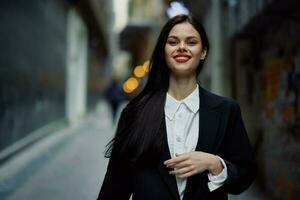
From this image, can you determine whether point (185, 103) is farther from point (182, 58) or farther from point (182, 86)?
point (182, 58)

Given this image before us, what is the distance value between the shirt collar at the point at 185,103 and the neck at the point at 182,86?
19 mm

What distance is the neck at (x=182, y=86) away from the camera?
212cm

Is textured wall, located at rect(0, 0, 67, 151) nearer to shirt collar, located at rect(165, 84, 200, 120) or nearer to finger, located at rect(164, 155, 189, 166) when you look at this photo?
shirt collar, located at rect(165, 84, 200, 120)

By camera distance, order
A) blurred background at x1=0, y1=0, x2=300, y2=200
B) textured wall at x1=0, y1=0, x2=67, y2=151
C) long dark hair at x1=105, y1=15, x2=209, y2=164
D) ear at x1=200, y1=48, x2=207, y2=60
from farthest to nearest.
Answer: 1. textured wall at x1=0, y1=0, x2=67, y2=151
2. blurred background at x1=0, y1=0, x2=300, y2=200
3. ear at x1=200, y1=48, x2=207, y2=60
4. long dark hair at x1=105, y1=15, x2=209, y2=164

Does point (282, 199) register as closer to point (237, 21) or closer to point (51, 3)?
point (237, 21)

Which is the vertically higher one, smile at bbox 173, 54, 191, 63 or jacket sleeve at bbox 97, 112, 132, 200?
smile at bbox 173, 54, 191, 63

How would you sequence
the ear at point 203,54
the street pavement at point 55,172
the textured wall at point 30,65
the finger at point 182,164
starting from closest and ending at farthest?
1. the finger at point 182,164
2. the ear at point 203,54
3. the street pavement at point 55,172
4. the textured wall at point 30,65

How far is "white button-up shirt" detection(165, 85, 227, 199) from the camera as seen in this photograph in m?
2.00

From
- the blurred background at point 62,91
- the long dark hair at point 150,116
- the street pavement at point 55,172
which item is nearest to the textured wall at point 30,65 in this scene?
the blurred background at point 62,91

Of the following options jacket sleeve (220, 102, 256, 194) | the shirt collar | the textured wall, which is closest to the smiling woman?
the shirt collar

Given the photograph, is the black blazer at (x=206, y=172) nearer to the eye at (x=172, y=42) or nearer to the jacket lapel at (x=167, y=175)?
the jacket lapel at (x=167, y=175)

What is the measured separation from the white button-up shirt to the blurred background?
3.20 ft

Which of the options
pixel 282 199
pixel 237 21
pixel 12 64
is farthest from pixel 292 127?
pixel 12 64

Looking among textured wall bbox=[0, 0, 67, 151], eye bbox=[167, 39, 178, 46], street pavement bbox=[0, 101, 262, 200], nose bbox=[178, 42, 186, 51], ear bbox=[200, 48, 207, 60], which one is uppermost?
eye bbox=[167, 39, 178, 46]
